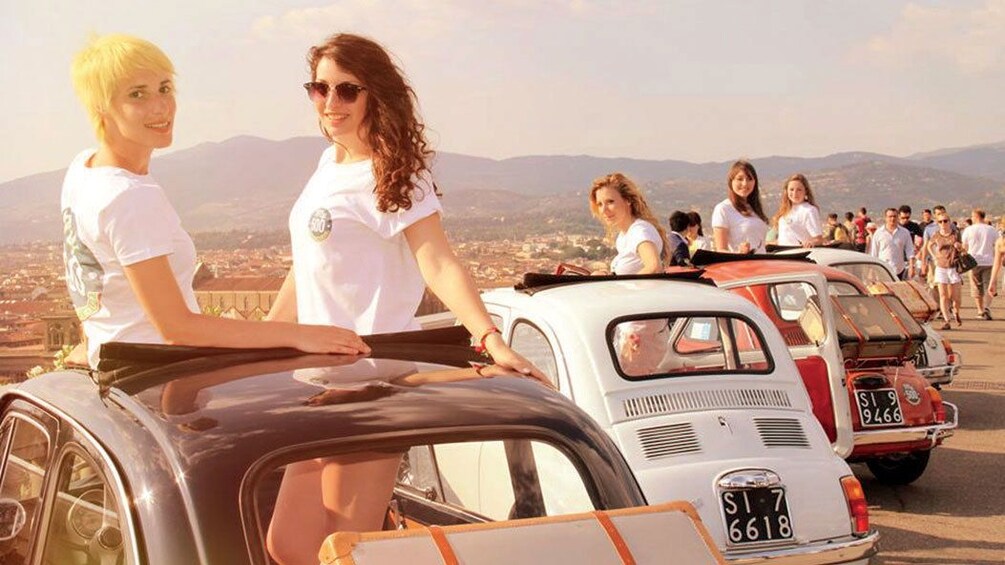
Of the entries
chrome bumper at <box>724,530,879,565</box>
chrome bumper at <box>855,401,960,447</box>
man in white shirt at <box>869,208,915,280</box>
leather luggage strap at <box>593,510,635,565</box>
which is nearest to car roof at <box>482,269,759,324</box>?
chrome bumper at <box>724,530,879,565</box>

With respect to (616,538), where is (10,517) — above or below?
above

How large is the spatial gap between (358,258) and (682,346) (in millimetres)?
5508

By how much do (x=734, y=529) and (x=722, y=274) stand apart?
380 cm

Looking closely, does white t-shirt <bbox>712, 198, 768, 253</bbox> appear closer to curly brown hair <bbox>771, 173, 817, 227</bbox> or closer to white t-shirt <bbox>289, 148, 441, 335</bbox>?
curly brown hair <bbox>771, 173, 817, 227</bbox>

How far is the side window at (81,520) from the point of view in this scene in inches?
113

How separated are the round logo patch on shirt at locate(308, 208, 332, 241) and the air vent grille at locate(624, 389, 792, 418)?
297 cm

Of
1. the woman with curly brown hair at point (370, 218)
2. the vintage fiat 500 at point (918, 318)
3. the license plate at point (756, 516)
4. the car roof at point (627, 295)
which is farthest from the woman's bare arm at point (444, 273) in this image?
the vintage fiat 500 at point (918, 318)

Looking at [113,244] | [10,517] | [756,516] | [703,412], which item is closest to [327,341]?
[113,244]

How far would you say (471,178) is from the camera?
17162 cm

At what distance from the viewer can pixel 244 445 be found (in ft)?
8.33

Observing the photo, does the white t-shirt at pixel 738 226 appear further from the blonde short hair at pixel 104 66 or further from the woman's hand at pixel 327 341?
the woman's hand at pixel 327 341

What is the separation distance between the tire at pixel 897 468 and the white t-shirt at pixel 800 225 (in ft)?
15.5

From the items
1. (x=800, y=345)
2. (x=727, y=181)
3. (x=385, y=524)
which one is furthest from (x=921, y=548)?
(x=385, y=524)

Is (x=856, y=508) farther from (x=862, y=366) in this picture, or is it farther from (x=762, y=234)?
(x=762, y=234)
